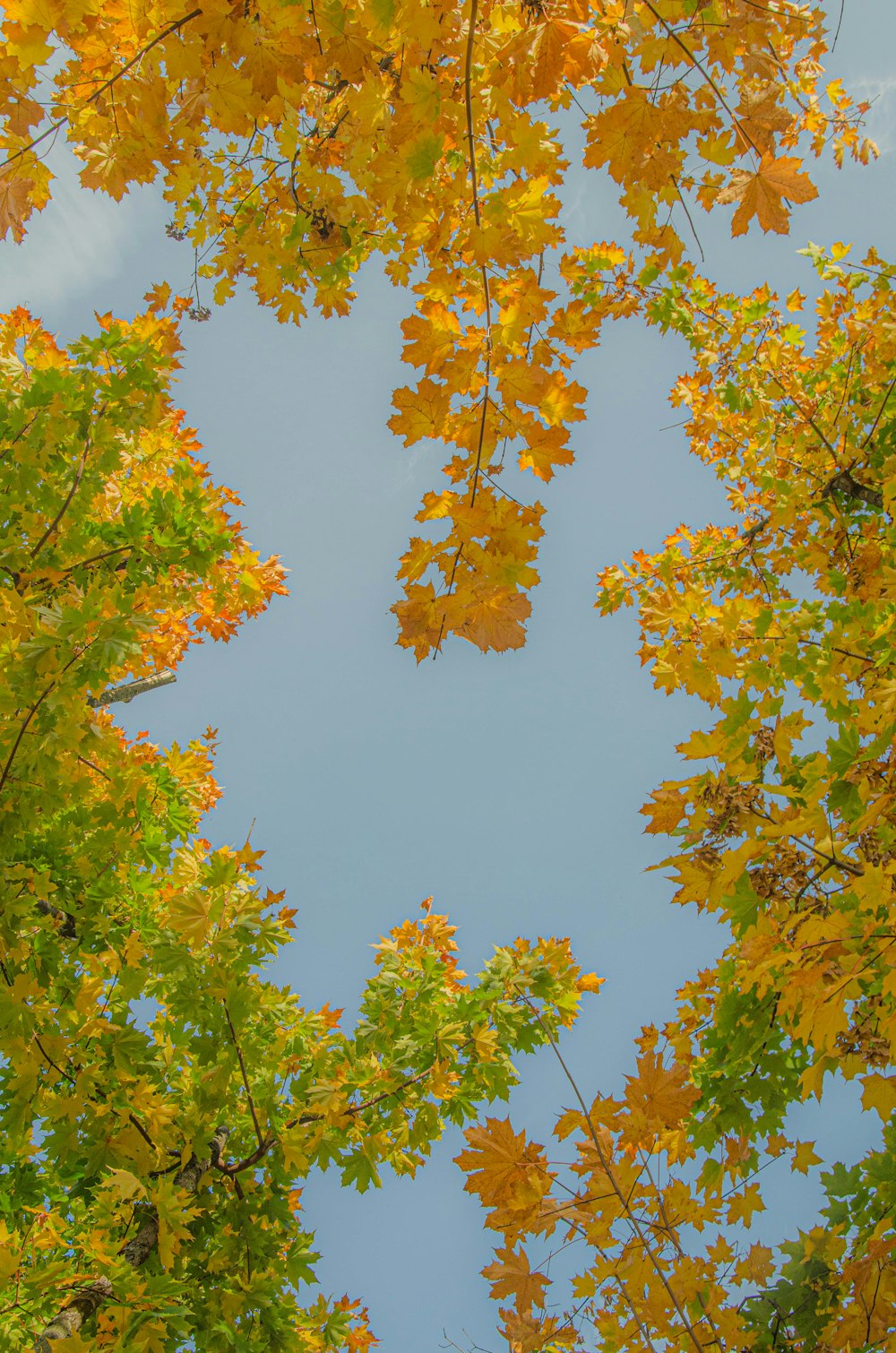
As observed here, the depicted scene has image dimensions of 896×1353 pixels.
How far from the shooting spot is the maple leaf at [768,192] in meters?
1.58

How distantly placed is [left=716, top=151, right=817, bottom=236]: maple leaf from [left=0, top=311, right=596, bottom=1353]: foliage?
2.49 meters

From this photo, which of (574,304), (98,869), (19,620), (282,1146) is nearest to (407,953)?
(282,1146)

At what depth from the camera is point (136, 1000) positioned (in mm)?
3615

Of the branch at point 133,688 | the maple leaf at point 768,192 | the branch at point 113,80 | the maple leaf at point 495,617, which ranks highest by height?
the branch at point 133,688

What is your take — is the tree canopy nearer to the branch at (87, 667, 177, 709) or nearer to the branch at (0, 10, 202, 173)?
the branch at (0, 10, 202, 173)

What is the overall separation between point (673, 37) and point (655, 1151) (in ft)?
9.17

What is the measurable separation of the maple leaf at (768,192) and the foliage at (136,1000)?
2491 mm

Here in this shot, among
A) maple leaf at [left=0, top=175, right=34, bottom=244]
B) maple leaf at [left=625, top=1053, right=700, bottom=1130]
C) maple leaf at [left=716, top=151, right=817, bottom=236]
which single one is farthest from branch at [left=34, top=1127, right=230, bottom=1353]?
maple leaf at [left=716, top=151, right=817, bottom=236]

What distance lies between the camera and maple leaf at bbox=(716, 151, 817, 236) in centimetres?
158

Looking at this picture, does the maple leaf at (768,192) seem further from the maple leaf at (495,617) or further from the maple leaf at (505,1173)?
the maple leaf at (505,1173)

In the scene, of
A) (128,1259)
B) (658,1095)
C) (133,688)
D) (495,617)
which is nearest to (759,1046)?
(658,1095)

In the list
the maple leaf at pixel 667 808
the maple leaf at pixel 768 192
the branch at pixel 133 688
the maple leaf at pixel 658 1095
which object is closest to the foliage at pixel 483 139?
the maple leaf at pixel 768 192

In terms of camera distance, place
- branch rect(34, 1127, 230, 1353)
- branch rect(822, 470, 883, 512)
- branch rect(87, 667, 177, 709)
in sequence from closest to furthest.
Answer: branch rect(34, 1127, 230, 1353), branch rect(822, 470, 883, 512), branch rect(87, 667, 177, 709)

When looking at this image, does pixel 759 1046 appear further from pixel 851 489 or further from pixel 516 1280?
pixel 851 489
